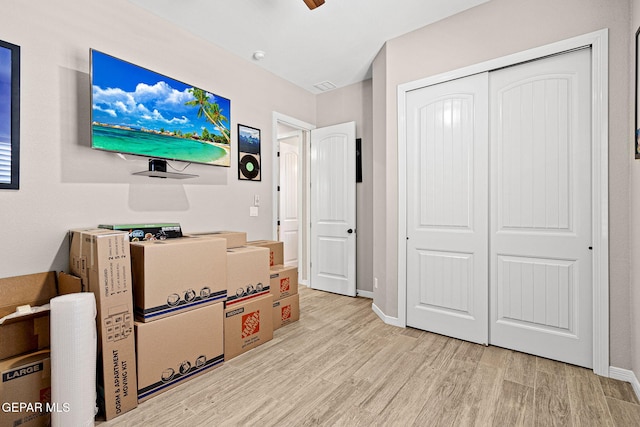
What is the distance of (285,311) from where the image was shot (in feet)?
10.2

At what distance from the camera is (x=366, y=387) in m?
2.03

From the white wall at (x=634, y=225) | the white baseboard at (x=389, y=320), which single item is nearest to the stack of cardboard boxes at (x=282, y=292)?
the white baseboard at (x=389, y=320)

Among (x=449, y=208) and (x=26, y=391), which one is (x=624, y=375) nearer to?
(x=449, y=208)

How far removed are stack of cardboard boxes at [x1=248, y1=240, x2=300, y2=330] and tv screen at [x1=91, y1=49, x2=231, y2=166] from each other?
121 centimetres

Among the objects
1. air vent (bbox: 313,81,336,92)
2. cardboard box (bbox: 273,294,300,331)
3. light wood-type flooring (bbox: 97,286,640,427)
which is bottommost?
light wood-type flooring (bbox: 97,286,640,427)

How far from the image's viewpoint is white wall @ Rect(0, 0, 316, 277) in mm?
1963

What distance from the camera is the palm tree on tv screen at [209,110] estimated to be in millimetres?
2792

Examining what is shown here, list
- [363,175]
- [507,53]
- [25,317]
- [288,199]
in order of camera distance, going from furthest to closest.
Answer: [288,199] → [363,175] → [507,53] → [25,317]

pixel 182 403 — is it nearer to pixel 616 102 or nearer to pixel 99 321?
pixel 99 321

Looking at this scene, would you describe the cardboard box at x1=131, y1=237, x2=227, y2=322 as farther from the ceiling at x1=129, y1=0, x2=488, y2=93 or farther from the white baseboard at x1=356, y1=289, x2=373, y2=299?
the white baseboard at x1=356, y1=289, x2=373, y2=299

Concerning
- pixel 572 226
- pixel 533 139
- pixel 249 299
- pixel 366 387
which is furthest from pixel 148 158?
pixel 572 226

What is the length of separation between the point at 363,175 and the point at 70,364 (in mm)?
3404

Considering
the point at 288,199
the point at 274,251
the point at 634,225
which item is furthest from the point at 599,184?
the point at 288,199

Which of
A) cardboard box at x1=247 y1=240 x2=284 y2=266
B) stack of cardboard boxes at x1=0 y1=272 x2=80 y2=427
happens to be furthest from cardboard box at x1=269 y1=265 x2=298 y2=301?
stack of cardboard boxes at x1=0 y1=272 x2=80 y2=427
